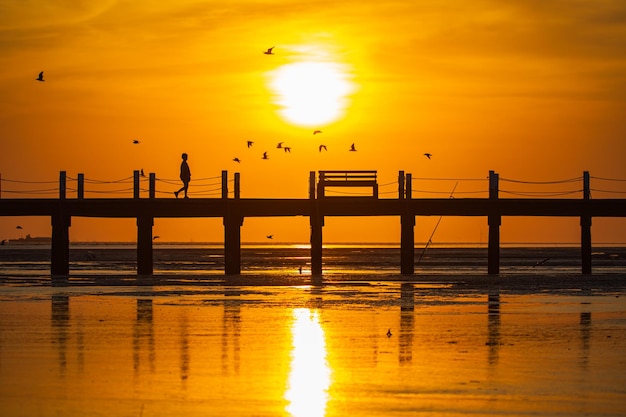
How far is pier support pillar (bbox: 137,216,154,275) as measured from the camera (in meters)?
50.8

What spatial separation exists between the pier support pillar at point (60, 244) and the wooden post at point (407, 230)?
14.2 meters

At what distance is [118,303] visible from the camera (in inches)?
1264

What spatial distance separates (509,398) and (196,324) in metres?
11.0

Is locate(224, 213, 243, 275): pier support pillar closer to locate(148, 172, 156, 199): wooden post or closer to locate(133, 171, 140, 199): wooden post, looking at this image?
locate(148, 172, 156, 199): wooden post

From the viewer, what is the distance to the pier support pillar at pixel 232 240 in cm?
4928

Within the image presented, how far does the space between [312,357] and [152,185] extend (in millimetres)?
30020

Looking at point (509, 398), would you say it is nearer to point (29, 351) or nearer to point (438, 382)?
point (438, 382)

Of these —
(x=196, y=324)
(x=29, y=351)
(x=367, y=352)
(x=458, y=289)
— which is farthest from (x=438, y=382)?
(x=458, y=289)

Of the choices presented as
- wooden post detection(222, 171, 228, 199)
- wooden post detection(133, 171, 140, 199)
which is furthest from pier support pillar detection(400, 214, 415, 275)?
wooden post detection(133, 171, 140, 199)

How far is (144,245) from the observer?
51.0m

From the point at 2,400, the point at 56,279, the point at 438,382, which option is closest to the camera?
the point at 2,400

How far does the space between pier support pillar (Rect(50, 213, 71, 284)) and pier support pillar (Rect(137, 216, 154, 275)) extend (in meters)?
3.04

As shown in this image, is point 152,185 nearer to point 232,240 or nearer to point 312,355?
point 232,240

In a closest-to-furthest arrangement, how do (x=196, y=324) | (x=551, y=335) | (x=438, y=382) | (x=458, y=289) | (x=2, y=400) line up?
(x=2, y=400) < (x=438, y=382) < (x=551, y=335) < (x=196, y=324) < (x=458, y=289)
